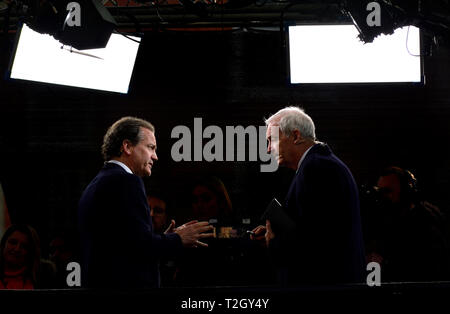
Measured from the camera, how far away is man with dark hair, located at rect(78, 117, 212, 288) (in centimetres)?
216

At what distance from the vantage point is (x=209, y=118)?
209 inches

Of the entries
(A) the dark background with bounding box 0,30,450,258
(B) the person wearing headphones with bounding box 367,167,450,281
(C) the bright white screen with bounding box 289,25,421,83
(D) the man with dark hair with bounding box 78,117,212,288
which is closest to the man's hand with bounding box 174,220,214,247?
(D) the man with dark hair with bounding box 78,117,212,288

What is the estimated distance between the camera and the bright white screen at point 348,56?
168 inches

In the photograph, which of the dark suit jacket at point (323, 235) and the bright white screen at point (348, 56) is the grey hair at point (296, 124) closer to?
the dark suit jacket at point (323, 235)

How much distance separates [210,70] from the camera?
5.39 meters

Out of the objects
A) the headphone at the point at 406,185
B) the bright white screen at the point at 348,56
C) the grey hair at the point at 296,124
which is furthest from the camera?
the bright white screen at the point at 348,56

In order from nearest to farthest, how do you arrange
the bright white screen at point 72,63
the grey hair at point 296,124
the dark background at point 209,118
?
1. the grey hair at point 296,124
2. the bright white screen at point 72,63
3. the dark background at point 209,118

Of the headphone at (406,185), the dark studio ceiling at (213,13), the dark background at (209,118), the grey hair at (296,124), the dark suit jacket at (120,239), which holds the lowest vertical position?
the dark suit jacket at (120,239)

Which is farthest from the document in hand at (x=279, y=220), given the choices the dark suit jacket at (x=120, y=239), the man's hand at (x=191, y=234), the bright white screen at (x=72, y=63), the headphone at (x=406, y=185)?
the bright white screen at (x=72, y=63)

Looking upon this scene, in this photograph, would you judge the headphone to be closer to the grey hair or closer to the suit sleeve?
the grey hair

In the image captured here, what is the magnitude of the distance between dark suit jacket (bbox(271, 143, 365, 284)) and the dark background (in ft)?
9.79

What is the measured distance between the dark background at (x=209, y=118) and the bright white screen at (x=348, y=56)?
2.95ft
